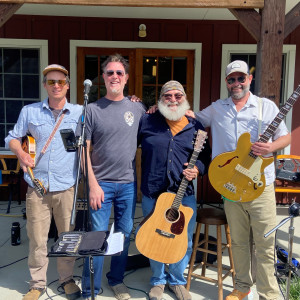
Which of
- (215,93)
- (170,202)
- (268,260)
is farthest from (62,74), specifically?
(215,93)

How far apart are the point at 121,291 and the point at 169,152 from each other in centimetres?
125

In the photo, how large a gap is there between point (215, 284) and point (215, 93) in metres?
3.32

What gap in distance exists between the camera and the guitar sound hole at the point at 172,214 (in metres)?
2.67

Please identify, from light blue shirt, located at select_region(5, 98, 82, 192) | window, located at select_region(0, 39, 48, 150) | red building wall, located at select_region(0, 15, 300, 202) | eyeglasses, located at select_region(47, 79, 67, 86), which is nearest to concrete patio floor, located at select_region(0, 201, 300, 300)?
light blue shirt, located at select_region(5, 98, 82, 192)

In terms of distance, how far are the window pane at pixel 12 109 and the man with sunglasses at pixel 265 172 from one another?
13.4 feet

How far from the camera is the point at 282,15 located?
292 centimetres

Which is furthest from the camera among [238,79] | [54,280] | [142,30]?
[142,30]

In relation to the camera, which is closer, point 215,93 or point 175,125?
point 175,125

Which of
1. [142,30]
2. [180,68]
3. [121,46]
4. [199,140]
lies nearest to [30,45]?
[121,46]

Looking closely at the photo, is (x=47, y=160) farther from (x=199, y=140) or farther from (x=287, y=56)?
(x=287, y=56)

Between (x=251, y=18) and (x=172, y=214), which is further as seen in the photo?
(x=251, y=18)

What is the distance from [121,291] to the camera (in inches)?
115

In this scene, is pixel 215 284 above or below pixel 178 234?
below

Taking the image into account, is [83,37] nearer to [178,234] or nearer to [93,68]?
[93,68]
